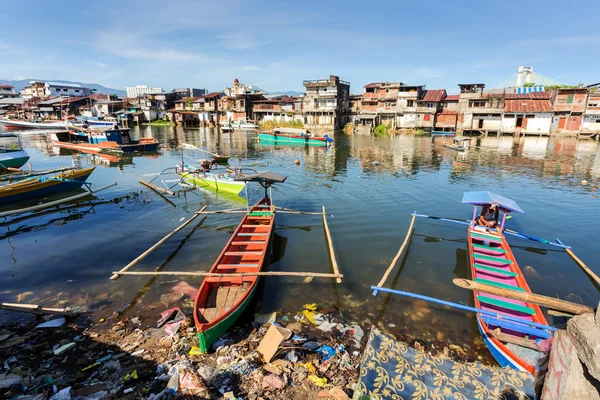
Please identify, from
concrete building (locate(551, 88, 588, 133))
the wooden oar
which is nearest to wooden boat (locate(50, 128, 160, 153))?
the wooden oar

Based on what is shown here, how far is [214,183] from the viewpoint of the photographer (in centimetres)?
2052

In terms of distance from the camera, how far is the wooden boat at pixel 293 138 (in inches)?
1870

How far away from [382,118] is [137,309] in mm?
66026

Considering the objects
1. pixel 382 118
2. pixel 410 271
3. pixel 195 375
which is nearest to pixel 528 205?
pixel 410 271

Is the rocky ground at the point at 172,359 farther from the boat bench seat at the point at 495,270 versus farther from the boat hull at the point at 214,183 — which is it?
the boat hull at the point at 214,183

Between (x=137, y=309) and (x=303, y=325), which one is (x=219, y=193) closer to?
(x=137, y=309)

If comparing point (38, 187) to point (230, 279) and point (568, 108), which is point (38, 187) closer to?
point (230, 279)

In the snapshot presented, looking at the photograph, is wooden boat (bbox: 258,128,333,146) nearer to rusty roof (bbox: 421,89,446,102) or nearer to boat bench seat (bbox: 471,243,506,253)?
rusty roof (bbox: 421,89,446,102)

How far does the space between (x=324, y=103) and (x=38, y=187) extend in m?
57.7

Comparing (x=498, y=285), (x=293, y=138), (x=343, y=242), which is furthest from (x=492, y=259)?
(x=293, y=138)

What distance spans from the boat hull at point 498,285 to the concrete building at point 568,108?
57.0 metres

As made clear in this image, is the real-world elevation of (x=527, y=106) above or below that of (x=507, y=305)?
above

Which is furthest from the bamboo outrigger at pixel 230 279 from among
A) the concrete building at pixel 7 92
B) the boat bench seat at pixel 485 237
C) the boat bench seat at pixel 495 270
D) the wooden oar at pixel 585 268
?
the concrete building at pixel 7 92

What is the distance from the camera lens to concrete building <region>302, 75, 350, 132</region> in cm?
6631
